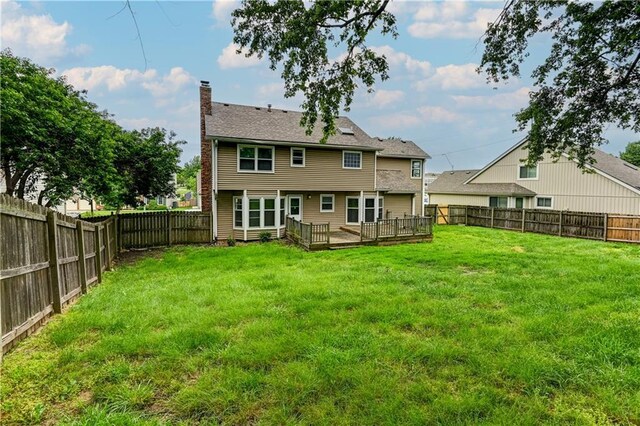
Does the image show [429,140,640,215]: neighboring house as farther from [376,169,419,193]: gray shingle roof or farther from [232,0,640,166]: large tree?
[232,0,640,166]: large tree

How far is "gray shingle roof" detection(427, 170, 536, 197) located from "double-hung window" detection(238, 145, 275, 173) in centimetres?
1842

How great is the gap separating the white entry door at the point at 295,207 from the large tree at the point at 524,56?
993cm

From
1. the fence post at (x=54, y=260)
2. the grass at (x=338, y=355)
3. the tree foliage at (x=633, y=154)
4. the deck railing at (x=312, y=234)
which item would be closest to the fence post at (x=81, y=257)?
the grass at (x=338, y=355)

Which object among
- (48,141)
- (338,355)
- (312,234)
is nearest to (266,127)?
(312,234)

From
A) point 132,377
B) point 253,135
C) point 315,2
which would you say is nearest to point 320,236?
point 253,135

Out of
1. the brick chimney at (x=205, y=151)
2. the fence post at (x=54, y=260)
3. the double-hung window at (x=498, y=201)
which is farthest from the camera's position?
the double-hung window at (x=498, y=201)

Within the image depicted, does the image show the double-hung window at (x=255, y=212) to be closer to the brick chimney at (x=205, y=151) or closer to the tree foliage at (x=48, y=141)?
the brick chimney at (x=205, y=151)

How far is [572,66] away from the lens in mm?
8664

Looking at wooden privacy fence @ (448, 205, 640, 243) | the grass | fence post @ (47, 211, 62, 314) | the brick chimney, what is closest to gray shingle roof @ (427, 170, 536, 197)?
wooden privacy fence @ (448, 205, 640, 243)

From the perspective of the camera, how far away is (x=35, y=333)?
442 centimetres

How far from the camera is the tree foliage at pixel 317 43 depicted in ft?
17.8

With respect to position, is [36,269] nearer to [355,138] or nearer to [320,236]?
[320,236]

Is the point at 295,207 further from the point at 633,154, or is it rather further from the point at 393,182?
the point at 633,154

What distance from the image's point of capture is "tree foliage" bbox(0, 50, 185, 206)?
28.4 ft
